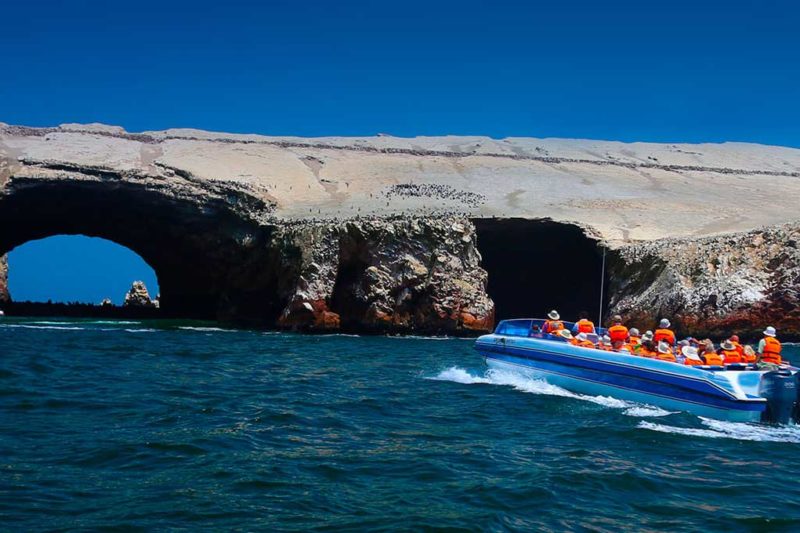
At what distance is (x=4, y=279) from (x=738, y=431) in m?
45.7

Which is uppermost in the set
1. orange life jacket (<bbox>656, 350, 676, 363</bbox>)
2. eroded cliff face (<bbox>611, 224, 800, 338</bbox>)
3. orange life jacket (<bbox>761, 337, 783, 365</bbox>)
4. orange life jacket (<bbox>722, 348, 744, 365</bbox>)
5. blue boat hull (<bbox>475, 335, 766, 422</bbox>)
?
eroded cliff face (<bbox>611, 224, 800, 338</bbox>)

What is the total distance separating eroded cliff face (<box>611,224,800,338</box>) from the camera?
30.2 metres

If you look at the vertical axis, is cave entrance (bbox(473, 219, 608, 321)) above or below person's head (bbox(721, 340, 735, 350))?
above

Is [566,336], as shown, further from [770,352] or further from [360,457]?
[360,457]

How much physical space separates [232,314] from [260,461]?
29770 millimetres

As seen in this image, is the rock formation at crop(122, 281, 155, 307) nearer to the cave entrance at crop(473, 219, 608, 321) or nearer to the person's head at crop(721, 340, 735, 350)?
the cave entrance at crop(473, 219, 608, 321)

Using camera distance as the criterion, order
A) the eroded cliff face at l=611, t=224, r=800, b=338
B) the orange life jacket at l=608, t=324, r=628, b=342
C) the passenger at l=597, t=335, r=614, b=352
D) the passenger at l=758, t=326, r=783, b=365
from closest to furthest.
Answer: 1. the passenger at l=758, t=326, r=783, b=365
2. the orange life jacket at l=608, t=324, r=628, b=342
3. the passenger at l=597, t=335, r=614, b=352
4. the eroded cliff face at l=611, t=224, r=800, b=338

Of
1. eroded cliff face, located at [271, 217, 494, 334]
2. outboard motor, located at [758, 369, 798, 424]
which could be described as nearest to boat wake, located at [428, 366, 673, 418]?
outboard motor, located at [758, 369, 798, 424]

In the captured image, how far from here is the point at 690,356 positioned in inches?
577

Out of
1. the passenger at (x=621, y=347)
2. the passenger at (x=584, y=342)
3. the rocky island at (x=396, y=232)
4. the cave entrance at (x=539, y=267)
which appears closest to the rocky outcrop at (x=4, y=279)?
the rocky island at (x=396, y=232)

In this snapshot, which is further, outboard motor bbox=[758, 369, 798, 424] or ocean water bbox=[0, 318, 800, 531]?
outboard motor bbox=[758, 369, 798, 424]

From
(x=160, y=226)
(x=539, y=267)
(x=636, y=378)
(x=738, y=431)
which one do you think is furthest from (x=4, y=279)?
(x=738, y=431)

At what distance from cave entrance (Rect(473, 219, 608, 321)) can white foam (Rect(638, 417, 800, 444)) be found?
23.4 metres

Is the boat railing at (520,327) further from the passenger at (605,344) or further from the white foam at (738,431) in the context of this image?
the white foam at (738,431)
